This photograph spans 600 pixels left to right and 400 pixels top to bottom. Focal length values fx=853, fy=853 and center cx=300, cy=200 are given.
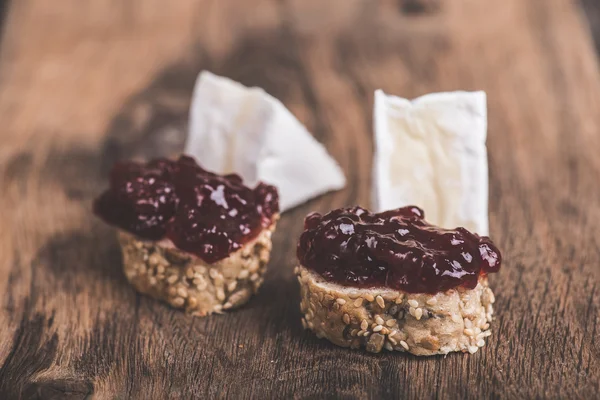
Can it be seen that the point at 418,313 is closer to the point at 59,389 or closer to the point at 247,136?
the point at 59,389

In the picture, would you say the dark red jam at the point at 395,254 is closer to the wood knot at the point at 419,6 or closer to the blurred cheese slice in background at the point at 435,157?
the blurred cheese slice in background at the point at 435,157

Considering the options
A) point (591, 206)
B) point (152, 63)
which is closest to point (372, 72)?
point (152, 63)

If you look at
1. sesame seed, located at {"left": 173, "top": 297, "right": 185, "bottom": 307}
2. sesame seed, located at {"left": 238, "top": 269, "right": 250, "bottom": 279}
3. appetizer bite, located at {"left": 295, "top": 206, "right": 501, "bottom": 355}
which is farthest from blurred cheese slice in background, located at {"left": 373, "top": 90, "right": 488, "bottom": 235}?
sesame seed, located at {"left": 173, "top": 297, "right": 185, "bottom": 307}

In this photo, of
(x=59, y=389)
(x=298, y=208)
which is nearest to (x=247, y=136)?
(x=298, y=208)

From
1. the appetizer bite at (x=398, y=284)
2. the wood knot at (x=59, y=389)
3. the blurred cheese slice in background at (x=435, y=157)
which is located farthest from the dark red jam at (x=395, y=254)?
the wood knot at (x=59, y=389)

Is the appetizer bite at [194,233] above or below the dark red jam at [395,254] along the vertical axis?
below

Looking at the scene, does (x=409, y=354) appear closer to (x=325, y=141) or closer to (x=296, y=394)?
(x=296, y=394)

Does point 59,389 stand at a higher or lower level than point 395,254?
lower
